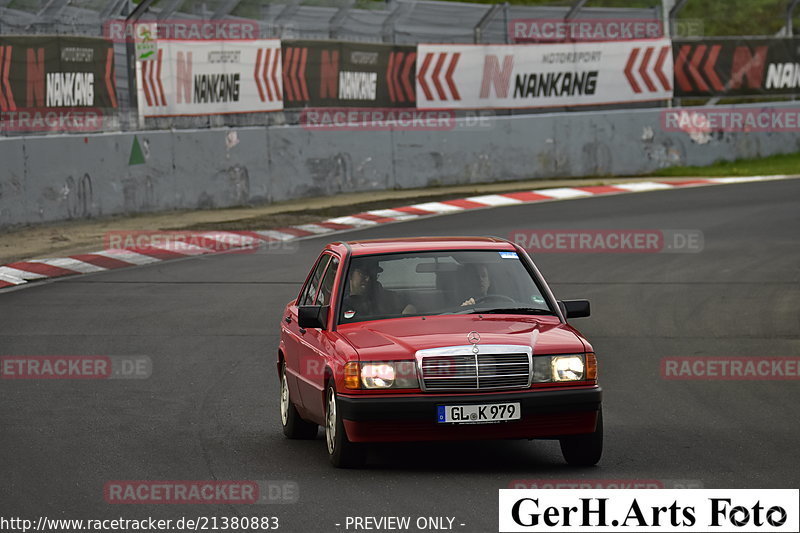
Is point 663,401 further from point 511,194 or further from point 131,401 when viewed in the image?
point 511,194

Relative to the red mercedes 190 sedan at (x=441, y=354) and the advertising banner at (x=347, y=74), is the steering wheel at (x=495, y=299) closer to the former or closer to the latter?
the red mercedes 190 sedan at (x=441, y=354)

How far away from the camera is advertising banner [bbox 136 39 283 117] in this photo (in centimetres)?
2472

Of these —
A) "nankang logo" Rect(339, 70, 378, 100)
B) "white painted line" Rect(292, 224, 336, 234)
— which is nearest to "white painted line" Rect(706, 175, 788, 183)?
"nankang logo" Rect(339, 70, 378, 100)

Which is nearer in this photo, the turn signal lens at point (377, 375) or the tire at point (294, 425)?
the turn signal lens at point (377, 375)

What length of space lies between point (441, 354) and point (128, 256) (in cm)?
1286

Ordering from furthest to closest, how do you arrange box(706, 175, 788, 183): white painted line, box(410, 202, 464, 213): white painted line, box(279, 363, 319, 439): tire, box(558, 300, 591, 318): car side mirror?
box(706, 175, 788, 183): white painted line, box(410, 202, 464, 213): white painted line, box(279, 363, 319, 439): tire, box(558, 300, 591, 318): car side mirror

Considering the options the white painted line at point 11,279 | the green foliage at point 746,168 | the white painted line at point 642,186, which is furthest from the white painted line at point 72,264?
the green foliage at point 746,168

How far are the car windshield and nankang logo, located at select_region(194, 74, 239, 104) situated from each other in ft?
56.9

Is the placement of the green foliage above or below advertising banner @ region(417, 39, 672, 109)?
below

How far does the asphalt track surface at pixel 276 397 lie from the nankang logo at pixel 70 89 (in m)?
4.58

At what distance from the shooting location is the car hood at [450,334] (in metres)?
7.88

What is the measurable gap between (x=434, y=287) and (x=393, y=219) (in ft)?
47.9

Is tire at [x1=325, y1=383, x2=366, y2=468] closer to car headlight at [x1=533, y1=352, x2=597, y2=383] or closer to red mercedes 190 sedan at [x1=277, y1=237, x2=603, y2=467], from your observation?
red mercedes 190 sedan at [x1=277, y1=237, x2=603, y2=467]

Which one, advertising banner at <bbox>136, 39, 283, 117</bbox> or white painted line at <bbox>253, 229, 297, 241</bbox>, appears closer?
white painted line at <bbox>253, 229, 297, 241</bbox>
